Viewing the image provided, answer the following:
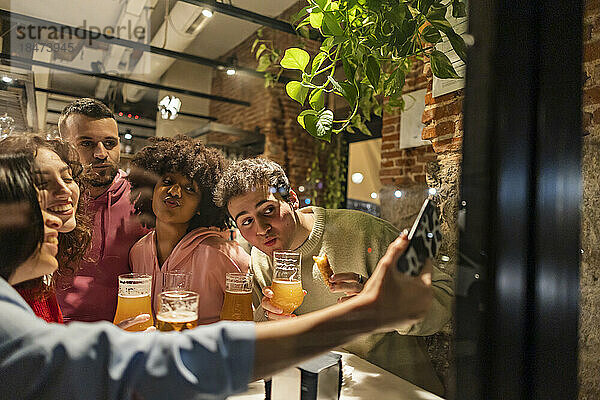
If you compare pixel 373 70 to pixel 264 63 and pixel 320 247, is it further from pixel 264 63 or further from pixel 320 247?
pixel 320 247

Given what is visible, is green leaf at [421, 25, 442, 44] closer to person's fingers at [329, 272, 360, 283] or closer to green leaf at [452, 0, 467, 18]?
green leaf at [452, 0, 467, 18]

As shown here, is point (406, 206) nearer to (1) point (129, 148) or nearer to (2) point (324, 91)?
(2) point (324, 91)

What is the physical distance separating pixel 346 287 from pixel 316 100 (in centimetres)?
42

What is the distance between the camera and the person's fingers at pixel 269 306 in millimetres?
813

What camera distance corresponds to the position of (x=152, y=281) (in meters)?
0.76

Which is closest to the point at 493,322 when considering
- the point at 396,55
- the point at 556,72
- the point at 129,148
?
the point at 556,72

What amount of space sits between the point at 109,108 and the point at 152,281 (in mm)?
316

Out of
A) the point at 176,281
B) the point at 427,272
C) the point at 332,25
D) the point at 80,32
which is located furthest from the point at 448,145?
the point at 80,32

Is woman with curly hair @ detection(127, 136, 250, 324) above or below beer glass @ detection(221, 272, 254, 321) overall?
above

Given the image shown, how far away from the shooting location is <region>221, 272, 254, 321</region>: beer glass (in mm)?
778

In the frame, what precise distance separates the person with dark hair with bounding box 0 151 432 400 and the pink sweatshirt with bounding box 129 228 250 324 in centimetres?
14

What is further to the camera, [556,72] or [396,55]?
[396,55]


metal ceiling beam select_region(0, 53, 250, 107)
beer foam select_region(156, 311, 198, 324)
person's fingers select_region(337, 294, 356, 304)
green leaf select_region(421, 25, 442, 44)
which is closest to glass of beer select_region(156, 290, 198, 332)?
beer foam select_region(156, 311, 198, 324)

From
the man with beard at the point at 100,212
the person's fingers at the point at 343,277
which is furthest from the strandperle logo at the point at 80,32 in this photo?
the person's fingers at the point at 343,277
